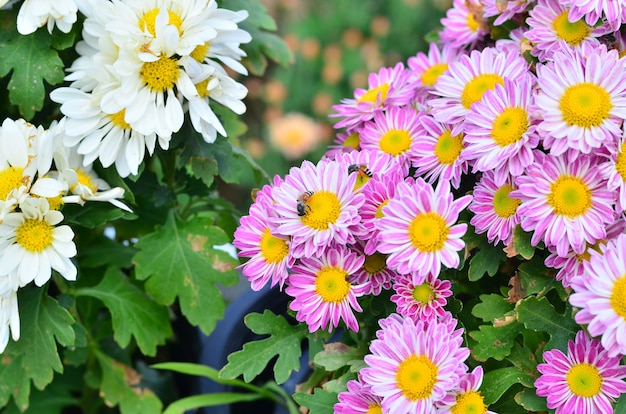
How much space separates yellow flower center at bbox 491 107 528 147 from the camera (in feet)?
2.74

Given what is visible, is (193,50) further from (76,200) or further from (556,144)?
(556,144)

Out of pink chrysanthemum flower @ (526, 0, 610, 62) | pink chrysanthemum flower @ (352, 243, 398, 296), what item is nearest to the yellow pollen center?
pink chrysanthemum flower @ (352, 243, 398, 296)

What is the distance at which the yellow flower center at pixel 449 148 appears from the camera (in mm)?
903

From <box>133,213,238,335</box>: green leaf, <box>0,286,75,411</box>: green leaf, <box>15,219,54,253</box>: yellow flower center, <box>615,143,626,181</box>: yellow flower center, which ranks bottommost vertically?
<box>0,286,75,411</box>: green leaf

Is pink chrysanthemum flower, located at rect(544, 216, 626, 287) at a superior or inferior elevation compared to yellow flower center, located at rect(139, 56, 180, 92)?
superior

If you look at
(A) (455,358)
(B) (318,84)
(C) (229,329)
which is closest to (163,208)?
(C) (229,329)

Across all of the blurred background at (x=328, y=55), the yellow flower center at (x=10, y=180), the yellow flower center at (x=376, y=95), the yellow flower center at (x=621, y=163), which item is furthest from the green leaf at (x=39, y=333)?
the blurred background at (x=328, y=55)

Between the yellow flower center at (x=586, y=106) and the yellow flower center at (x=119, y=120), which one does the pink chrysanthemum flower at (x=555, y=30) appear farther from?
the yellow flower center at (x=119, y=120)

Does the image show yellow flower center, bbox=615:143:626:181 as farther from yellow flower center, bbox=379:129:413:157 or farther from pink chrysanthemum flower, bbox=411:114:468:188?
yellow flower center, bbox=379:129:413:157

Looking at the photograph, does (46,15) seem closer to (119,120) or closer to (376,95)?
(119,120)

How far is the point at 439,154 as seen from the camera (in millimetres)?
914

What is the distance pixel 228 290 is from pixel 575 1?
3.33 ft

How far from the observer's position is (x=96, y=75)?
0.94 m

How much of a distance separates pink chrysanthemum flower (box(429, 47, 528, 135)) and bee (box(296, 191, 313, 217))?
0.66 ft
